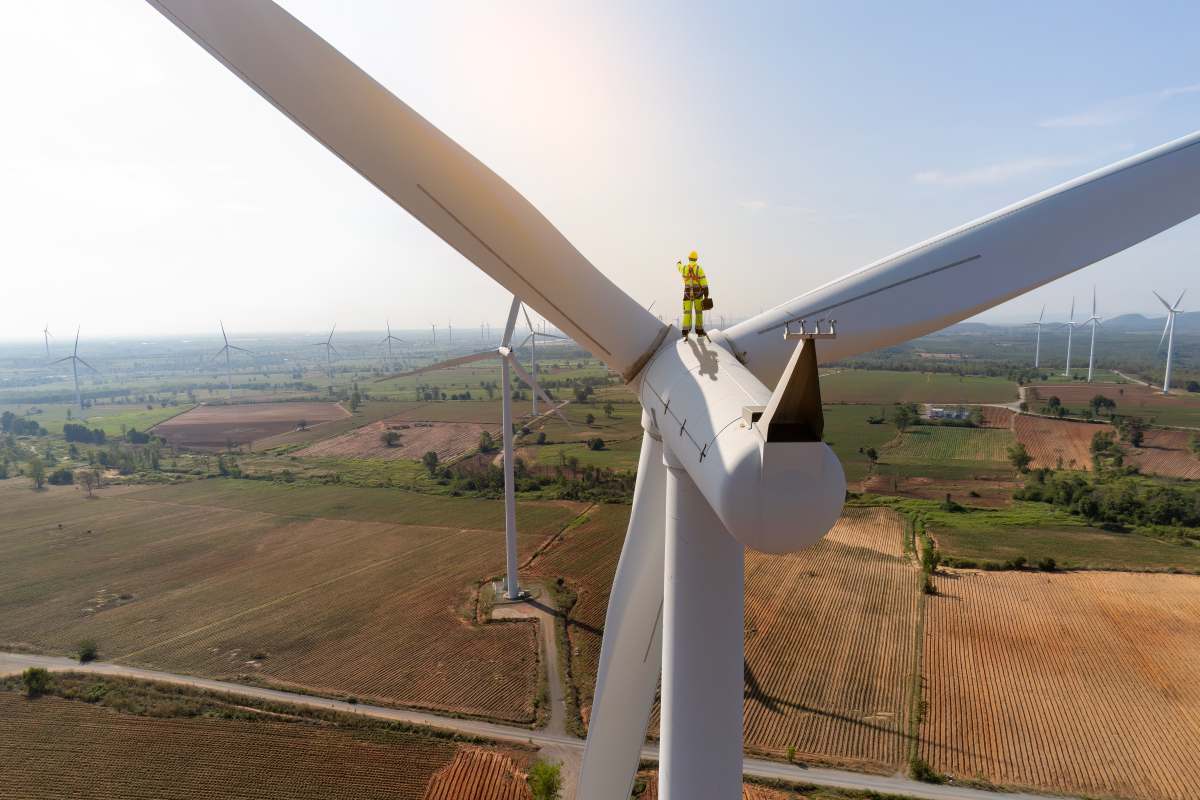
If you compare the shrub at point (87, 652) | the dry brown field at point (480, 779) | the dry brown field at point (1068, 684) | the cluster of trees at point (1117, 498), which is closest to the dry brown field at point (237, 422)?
the shrub at point (87, 652)

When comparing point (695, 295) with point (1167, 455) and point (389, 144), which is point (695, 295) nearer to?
point (389, 144)

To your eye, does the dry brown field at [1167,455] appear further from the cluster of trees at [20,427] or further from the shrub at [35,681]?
the cluster of trees at [20,427]

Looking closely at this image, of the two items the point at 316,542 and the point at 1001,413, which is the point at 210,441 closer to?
the point at 316,542

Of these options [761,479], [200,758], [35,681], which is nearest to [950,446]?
[200,758]

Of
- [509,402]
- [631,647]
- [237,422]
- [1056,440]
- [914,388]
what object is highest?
[509,402]

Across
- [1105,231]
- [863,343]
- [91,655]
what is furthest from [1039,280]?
[91,655]
